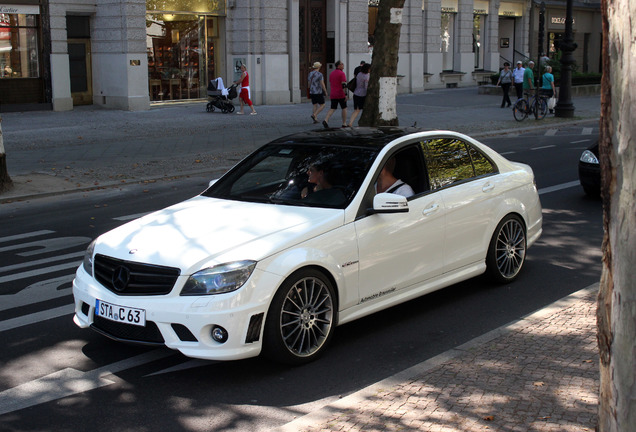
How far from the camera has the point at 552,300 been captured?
717cm

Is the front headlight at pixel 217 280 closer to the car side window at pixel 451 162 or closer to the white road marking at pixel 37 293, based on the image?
the car side window at pixel 451 162

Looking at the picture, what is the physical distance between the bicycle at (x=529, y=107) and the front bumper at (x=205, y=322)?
72.2 ft

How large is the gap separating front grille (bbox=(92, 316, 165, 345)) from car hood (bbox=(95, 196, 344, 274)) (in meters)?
0.45

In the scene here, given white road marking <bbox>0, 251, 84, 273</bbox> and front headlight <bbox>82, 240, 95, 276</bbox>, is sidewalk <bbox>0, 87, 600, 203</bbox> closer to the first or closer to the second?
white road marking <bbox>0, 251, 84, 273</bbox>

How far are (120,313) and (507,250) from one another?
151 inches

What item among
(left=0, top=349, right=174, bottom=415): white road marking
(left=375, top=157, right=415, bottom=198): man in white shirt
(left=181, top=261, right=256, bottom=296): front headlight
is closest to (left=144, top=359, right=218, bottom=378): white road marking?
(left=0, top=349, right=174, bottom=415): white road marking

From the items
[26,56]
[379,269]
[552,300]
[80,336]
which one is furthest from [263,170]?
[26,56]

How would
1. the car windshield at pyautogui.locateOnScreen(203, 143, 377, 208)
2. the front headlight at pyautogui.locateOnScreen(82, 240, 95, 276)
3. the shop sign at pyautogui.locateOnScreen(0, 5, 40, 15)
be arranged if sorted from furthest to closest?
the shop sign at pyautogui.locateOnScreen(0, 5, 40, 15) → the car windshield at pyautogui.locateOnScreen(203, 143, 377, 208) → the front headlight at pyautogui.locateOnScreen(82, 240, 95, 276)

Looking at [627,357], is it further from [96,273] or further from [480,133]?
[480,133]

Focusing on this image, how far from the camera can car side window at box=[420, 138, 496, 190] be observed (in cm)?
688

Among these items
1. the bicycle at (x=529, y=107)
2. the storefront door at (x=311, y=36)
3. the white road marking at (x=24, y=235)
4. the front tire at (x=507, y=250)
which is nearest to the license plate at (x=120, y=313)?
→ the front tire at (x=507, y=250)

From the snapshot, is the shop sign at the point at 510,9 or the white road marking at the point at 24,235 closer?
the white road marking at the point at 24,235

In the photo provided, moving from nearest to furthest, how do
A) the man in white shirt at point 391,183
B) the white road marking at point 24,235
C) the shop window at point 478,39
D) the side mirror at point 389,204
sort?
1. the side mirror at point 389,204
2. the man in white shirt at point 391,183
3. the white road marking at point 24,235
4. the shop window at point 478,39

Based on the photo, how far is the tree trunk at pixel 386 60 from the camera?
18734mm
